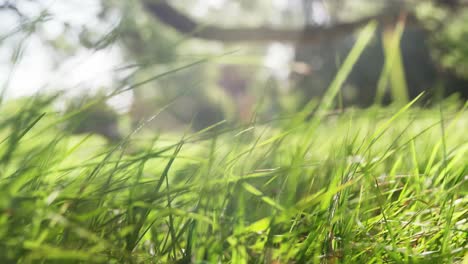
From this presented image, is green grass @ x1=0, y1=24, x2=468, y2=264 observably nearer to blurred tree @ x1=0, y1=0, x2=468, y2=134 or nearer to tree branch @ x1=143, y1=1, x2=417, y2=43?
blurred tree @ x1=0, y1=0, x2=468, y2=134

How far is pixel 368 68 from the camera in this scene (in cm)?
1051

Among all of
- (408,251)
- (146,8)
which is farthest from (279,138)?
(146,8)

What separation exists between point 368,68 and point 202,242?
34.4 ft

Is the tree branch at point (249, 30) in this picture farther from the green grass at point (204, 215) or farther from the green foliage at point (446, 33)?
the green grass at point (204, 215)

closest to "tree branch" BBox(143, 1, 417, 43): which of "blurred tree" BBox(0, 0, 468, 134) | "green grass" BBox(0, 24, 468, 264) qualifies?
"blurred tree" BBox(0, 0, 468, 134)

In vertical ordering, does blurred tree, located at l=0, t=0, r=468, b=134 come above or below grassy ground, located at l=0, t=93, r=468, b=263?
above

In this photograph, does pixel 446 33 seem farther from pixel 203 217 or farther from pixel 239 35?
pixel 203 217

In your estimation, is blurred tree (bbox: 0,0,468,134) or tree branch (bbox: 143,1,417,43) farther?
tree branch (bbox: 143,1,417,43)

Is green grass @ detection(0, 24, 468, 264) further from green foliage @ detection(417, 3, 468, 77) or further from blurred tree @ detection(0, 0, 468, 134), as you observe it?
green foliage @ detection(417, 3, 468, 77)

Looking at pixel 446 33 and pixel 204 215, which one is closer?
pixel 204 215

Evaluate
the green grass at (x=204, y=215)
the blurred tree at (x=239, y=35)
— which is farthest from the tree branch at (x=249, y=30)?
the green grass at (x=204, y=215)

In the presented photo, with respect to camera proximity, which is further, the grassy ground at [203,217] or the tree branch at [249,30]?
the tree branch at [249,30]

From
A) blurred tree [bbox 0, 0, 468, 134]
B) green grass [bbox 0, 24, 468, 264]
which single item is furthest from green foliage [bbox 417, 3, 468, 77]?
green grass [bbox 0, 24, 468, 264]

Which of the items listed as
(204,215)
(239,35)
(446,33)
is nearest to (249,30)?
(239,35)
